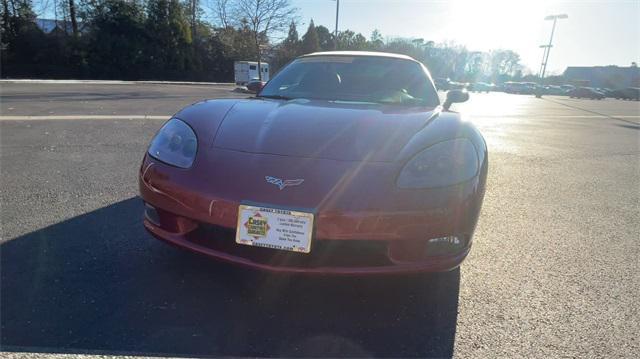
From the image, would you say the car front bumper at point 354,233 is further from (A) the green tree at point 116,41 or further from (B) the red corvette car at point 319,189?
(A) the green tree at point 116,41

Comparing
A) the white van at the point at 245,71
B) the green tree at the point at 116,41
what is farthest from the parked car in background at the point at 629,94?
the green tree at the point at 116,41

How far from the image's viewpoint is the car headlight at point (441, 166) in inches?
72.1

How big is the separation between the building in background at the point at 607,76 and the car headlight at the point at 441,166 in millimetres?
85227

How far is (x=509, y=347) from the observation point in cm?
170

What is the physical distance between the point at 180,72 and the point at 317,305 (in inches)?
1652

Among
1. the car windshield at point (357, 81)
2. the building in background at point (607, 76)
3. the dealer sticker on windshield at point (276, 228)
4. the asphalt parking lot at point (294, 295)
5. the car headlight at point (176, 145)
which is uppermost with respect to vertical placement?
the building in background at point (607, 76)

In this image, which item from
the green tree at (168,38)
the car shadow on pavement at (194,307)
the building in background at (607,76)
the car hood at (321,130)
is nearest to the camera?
the car shadow on pavement at (194,307)

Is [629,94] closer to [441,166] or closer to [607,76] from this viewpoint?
[607,76]

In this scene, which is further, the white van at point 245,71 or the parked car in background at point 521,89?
the parked car in background at point 521,89

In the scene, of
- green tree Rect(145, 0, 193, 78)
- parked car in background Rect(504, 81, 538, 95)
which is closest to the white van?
green tree Rect(145, 0, 193, 78)

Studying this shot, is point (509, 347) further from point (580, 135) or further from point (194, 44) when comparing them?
point (194, 44)

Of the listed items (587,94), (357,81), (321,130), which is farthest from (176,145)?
(587,94)

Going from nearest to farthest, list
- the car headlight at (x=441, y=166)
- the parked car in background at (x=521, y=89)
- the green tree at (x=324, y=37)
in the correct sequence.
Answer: the car headlight at (x=441, y=166), the green tree at (x=324, y=37), the parked car in background at (x=521, y=89)

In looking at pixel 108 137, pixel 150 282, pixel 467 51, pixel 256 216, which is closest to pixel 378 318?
pixel 256 216
